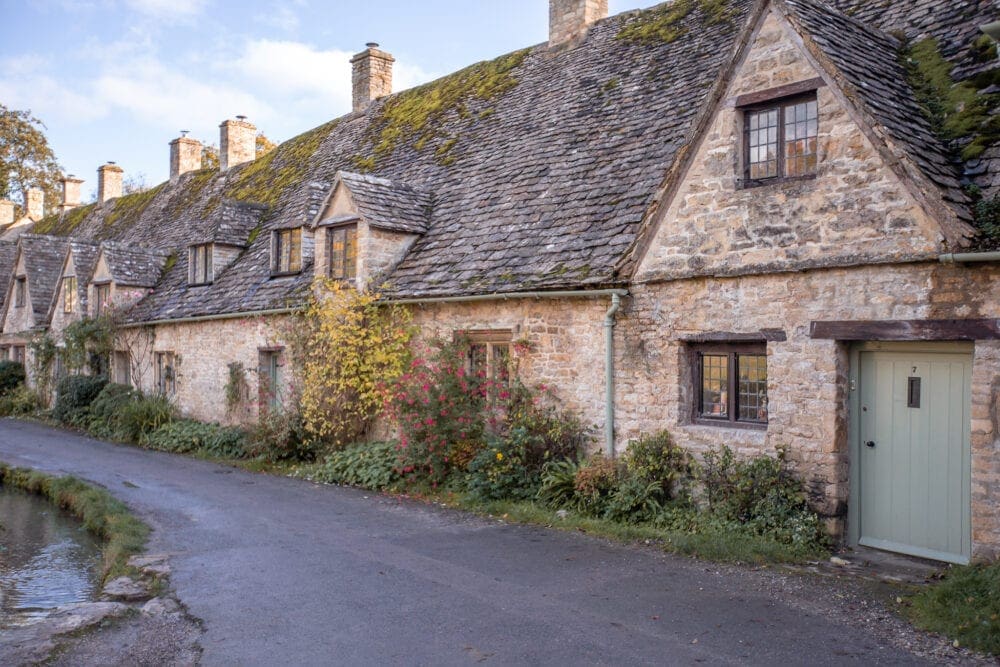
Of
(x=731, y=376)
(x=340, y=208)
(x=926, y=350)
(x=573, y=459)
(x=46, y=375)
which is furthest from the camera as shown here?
(x=46, y=375)

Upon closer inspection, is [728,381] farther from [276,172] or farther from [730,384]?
[276,172]

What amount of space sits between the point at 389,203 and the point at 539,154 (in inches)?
119

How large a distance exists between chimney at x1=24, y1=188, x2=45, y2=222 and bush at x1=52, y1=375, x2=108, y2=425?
96.3 feet

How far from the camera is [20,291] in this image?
2978cm

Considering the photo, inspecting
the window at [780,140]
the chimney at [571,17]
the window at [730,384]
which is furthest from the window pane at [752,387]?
the chimney at [571,17]

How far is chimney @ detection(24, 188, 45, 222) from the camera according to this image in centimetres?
4828

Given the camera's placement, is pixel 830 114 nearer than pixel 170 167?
Yes

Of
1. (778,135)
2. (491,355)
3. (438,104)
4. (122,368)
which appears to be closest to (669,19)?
(438,104)

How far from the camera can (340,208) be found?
621 inches

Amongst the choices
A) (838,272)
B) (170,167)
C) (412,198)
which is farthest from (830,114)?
(170,167)

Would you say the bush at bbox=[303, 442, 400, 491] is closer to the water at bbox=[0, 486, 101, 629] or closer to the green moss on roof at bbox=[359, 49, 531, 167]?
the water at bbox=[0, 486, 101, 629]

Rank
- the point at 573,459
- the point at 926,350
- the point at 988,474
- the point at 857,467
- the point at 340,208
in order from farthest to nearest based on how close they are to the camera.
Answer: the point at 340,208 → the point at 573,459 → the point at 857,467 → the point at 926,350 → the point at 988,474

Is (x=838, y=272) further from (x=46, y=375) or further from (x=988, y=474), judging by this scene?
(x=46, y=375)

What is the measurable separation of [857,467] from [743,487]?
1227mm
